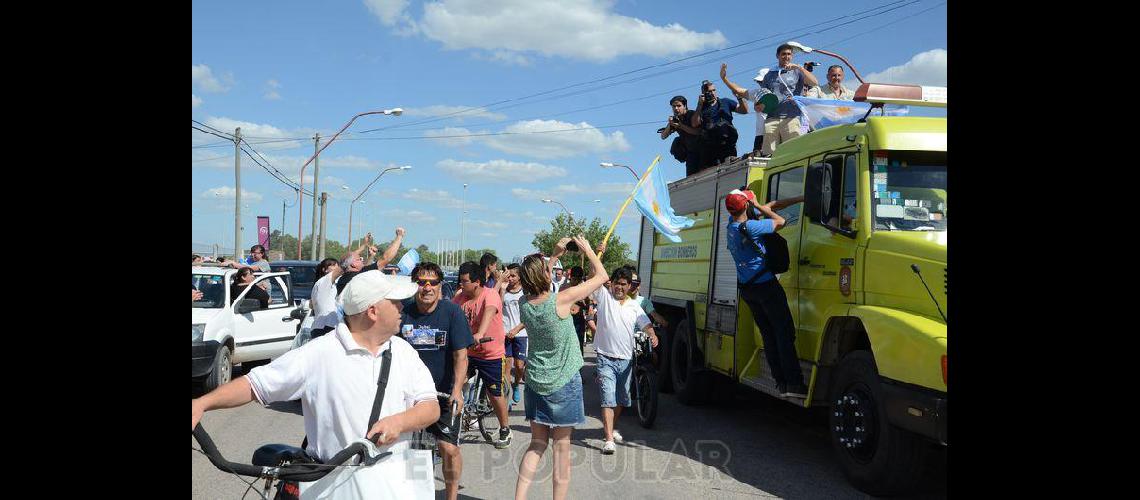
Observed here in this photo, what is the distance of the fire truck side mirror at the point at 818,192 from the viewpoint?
7.25m

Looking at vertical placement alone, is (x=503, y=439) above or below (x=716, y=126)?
below

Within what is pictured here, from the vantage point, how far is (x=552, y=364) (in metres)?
5.70

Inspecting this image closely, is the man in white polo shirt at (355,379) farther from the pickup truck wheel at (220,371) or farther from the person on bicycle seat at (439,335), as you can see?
the pickup truck wheel at (220,371)

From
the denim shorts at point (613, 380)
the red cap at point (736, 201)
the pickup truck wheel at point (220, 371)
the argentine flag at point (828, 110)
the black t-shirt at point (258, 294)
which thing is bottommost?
the pickup truck wheel at point (220, 371)

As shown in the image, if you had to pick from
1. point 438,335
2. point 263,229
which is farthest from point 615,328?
point 263,229

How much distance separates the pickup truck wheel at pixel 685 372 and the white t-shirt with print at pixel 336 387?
7310 mm

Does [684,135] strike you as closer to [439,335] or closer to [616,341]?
[616,341]

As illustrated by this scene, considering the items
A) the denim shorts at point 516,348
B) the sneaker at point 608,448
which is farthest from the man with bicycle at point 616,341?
the denim shorts at point 516,348

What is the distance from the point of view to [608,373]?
8.52m

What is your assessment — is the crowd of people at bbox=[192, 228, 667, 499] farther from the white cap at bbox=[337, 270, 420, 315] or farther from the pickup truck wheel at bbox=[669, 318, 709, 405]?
the pickup truck wheel at bbox=[669, 318, 709, 405]

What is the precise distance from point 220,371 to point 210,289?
4.59 feet
